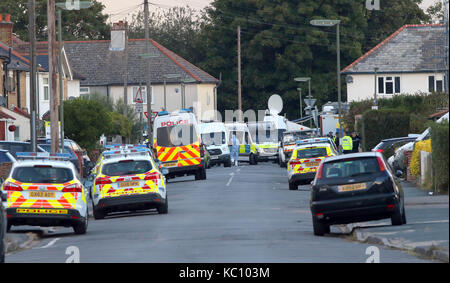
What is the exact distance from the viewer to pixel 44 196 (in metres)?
22.2

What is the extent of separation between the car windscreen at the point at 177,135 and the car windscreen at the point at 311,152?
7.60 metres

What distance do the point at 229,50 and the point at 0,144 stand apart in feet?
192

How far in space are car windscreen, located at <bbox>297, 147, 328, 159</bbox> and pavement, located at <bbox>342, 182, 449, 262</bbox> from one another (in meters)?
10.4

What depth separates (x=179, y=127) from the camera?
44.3m

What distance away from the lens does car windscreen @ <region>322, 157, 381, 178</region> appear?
67.6 ft

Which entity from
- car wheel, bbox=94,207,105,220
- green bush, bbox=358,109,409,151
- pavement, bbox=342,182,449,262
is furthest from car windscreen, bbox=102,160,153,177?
green bush, bbox=358,109,409,151

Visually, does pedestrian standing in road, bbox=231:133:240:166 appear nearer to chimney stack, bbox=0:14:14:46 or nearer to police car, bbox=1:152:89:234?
chimney stack, bbox=0:14:14:46

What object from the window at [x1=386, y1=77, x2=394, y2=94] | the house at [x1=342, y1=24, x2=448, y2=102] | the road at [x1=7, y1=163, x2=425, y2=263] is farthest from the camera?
the window at [x1=386, y1=77, x2=394, y2=94]

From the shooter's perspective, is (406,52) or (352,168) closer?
(352,168)

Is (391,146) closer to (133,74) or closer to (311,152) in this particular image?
(311,152)

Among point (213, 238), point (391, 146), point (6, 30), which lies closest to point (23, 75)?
point (6, 30)

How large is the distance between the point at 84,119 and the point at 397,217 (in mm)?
32404

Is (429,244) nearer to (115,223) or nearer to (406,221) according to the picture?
(406,221)
